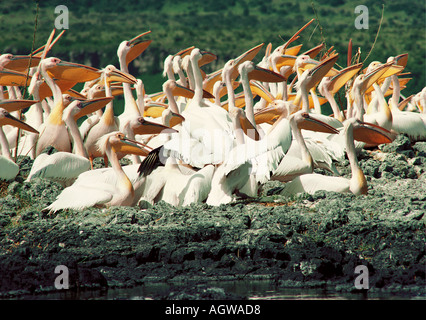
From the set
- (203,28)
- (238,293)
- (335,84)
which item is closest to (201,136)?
(335,84)

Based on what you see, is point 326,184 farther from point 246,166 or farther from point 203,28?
point 203,28

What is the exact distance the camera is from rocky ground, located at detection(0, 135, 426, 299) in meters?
5.29

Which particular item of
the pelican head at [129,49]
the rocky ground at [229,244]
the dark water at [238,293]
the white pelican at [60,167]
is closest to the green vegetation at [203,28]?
the pelican head at [129,49]

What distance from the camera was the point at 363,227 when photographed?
590 centimetres

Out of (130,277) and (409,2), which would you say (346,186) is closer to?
(130,277)

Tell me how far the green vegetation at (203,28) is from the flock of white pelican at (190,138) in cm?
1585

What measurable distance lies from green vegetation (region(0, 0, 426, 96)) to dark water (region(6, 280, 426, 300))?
20.8 meters

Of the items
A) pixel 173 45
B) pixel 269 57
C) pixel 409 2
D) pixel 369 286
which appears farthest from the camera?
pixel 409 2

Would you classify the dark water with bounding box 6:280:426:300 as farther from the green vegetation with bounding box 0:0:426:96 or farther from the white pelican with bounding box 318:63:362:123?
the green vegetation with bounding box 0:0:426:96

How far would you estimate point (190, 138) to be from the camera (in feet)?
26.0

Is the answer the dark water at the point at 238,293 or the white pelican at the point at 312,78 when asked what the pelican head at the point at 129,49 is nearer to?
the white pelican at the point at 312,78

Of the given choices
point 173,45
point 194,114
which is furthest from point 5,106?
point 173,45
